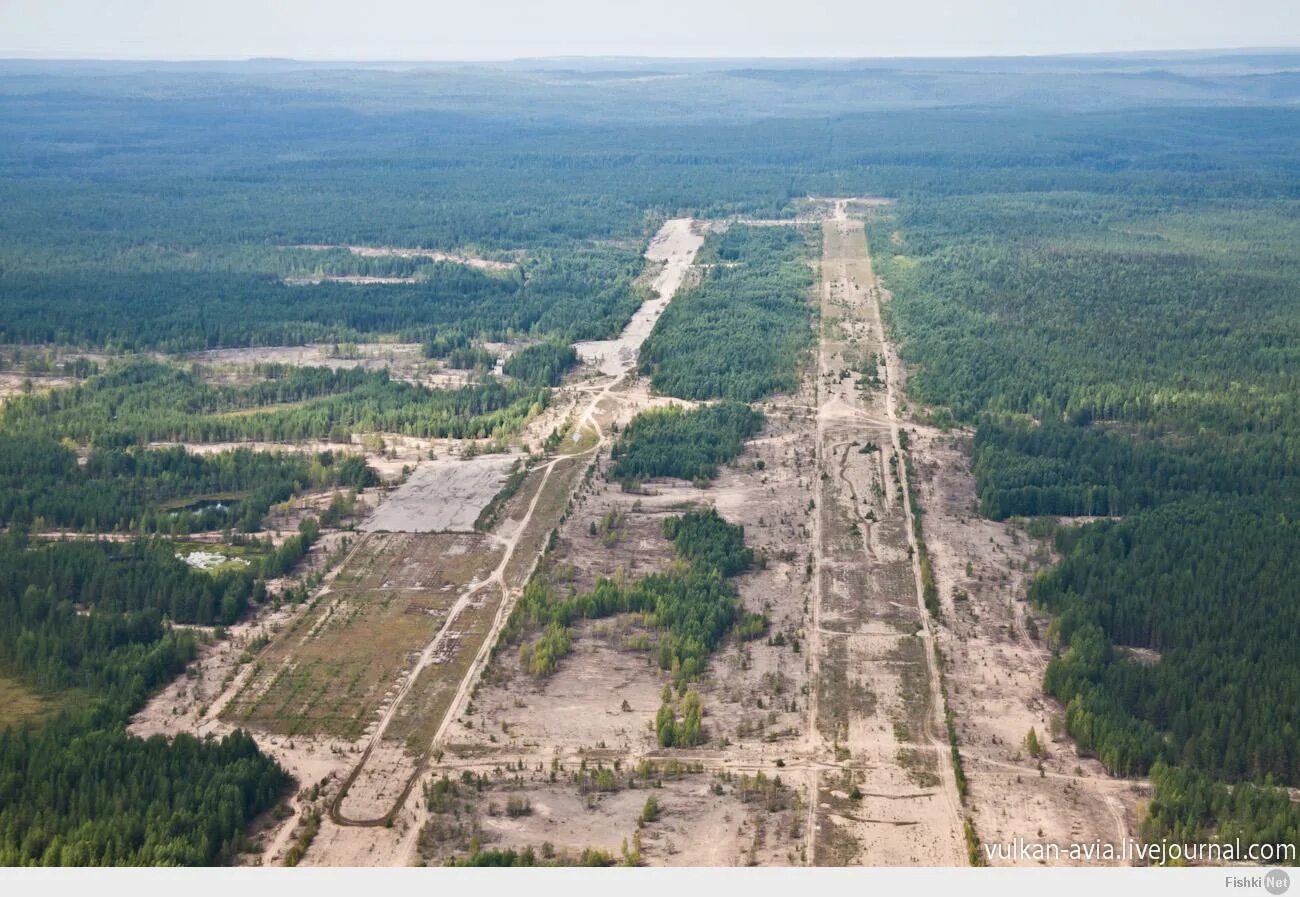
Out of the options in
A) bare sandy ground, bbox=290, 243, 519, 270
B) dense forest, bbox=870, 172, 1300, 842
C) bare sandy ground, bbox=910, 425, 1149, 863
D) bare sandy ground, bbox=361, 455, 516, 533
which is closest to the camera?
bare sandy ground, bbox=910, 425, 1149, 863

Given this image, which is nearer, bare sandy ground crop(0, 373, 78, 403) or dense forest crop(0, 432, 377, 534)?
dense forest crop(0, 432, 377, 534)

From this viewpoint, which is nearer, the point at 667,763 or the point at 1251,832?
the point at 1251,832

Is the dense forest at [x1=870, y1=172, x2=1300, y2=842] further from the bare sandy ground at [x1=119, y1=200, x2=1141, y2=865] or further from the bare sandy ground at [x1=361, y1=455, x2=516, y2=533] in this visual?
the bare sandy ground at [x1=361, y1=455, x2=516, y2=533]

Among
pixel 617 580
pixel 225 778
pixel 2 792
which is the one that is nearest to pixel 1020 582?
pixel 617 580

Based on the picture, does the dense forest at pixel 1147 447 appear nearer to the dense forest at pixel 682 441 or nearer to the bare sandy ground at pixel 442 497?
the dense forest at pixel 682 441

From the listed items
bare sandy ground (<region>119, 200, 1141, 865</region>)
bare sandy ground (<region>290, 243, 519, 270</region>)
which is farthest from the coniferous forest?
bare sandy ground (<region>119, 200, 1141, 865</region>)

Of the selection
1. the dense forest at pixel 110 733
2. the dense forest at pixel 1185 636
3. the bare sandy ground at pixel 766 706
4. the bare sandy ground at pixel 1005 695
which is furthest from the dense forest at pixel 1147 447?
the dense forest at pixel 110 733

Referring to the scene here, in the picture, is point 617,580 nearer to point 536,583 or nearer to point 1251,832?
point 536,583
